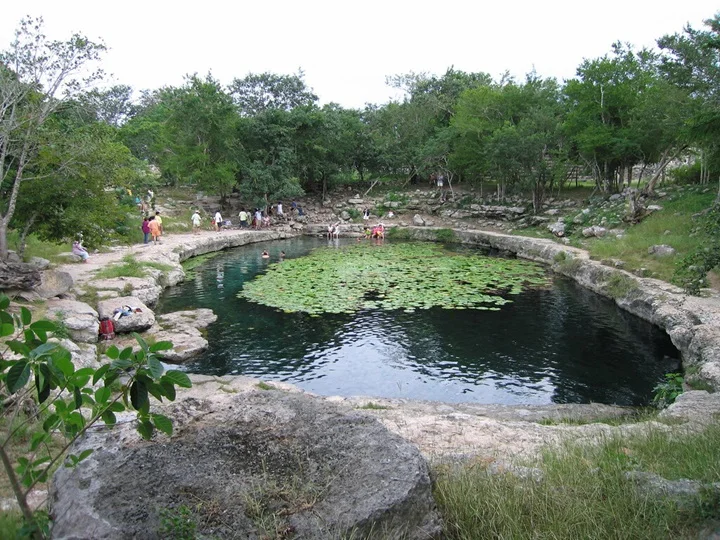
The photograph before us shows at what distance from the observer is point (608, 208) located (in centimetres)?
2298

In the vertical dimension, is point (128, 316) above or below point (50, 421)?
below

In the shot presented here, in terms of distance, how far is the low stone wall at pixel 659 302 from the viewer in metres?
9.17

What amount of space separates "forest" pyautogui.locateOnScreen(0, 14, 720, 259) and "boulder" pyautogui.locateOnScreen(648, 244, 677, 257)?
3.30m

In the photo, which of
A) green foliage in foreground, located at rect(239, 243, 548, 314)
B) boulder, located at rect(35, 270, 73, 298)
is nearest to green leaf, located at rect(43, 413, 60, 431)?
boulder, located at rect(35, 270, 73, 298)

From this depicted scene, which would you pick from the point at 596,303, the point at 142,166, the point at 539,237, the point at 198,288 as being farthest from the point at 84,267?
the point at 539,237

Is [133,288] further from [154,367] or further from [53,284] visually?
[154,367]

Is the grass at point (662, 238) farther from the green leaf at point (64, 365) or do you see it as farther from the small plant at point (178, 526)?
the green leaf at point (64, 365)

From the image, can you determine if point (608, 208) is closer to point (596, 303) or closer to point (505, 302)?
point (596, 303)

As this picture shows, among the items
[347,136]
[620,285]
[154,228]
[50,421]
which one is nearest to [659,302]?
[620,285]

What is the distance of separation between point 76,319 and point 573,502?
389 inches

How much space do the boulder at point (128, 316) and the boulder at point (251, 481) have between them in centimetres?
848

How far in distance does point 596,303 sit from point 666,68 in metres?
10.2

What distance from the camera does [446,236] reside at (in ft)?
94.4

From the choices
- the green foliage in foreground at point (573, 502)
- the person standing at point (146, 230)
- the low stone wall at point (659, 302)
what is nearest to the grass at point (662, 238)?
the low stone wall at point (659, 302)
